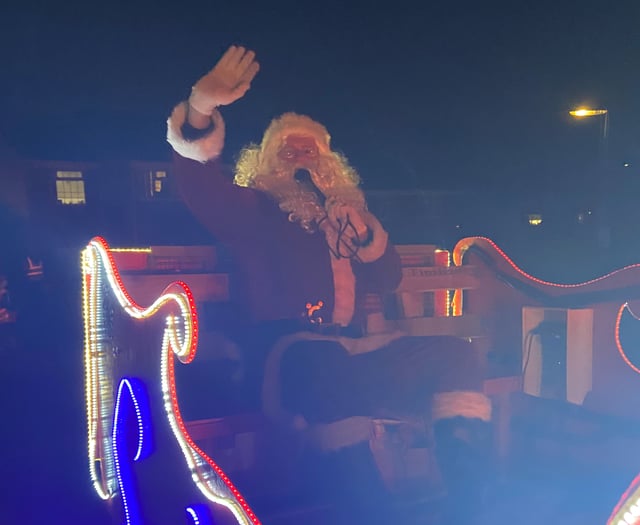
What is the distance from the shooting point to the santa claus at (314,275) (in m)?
2.34

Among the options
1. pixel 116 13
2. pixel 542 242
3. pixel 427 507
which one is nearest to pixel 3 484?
pixel 427 507

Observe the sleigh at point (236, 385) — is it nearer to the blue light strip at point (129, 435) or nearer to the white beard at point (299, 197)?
the blue light strip at point (129, 435)

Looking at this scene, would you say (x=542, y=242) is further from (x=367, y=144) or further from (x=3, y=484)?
(x=3, y=484)

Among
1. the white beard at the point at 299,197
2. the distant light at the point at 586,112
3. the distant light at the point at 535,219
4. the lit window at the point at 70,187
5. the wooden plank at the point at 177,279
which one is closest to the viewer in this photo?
the wooden plank at the point at 177,279

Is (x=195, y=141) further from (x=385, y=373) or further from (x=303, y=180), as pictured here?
(x=385, y=373)

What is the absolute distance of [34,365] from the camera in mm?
2918

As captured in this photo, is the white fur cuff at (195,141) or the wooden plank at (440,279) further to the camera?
the wooden plank at (440,279)

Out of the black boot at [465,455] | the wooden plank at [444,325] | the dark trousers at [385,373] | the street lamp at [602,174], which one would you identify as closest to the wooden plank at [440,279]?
the wooden plank at [444,325]

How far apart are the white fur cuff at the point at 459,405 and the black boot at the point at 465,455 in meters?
0.04

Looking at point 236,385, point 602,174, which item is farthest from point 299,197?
point 602,174

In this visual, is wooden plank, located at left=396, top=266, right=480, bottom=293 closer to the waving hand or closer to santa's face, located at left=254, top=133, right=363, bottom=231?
santa's face, located at left=254, top=133, right=363, bottom=231

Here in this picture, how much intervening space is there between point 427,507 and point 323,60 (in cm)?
229

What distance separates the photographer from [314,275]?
8.28ft

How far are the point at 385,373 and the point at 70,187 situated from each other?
1883mm
